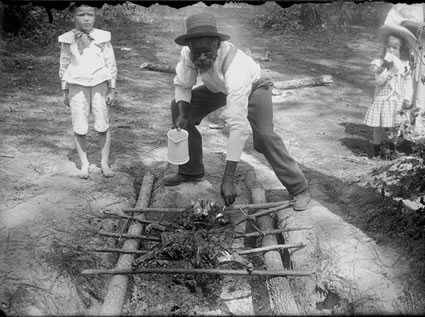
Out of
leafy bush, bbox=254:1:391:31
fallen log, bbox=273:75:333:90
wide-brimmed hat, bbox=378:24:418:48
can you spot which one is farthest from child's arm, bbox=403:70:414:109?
leafy bush, bbox=254:1:391:31

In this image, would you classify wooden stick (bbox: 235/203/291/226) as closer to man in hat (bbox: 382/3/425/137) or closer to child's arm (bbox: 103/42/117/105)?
child's arm (bbox: 103/42/117/105)

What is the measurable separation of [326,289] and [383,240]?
0.72 m

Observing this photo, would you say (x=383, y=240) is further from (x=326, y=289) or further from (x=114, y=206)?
(x=114, y=206)

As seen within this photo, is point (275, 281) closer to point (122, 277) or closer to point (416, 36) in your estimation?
point (122, 277)

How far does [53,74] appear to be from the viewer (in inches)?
372

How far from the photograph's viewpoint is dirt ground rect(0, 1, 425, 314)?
355 centimetres

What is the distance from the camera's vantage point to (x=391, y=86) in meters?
5.86

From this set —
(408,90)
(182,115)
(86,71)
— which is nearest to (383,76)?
(408,90)

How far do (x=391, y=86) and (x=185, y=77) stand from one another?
2732 millimetres

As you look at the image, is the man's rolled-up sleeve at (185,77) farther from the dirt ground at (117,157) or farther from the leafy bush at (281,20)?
the leafy bush at (281,20)

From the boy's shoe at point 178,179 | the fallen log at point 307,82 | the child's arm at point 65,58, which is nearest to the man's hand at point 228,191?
the boy's shoe at point 178,179

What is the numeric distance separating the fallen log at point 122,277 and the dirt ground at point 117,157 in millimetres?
149

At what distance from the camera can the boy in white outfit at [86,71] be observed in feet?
15.7

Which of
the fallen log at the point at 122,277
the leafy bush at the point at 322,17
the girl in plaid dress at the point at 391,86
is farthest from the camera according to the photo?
the leafy bush at the point at 322,17
